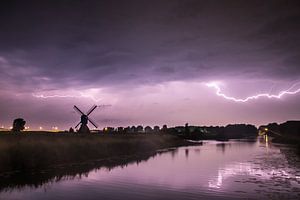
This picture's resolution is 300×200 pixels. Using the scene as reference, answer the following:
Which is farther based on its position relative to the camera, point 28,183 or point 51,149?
point 51,149

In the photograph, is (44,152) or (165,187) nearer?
(165,187)

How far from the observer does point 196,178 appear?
2925 centimetres

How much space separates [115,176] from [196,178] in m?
7.51

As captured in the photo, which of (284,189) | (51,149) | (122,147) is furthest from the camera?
(122,147)

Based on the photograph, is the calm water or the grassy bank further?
the grassy bank

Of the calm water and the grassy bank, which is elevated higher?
the grassy bank

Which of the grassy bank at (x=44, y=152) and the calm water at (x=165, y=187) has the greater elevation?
the grassy bank at (x=44, y=152)

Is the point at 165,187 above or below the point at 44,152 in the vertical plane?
below

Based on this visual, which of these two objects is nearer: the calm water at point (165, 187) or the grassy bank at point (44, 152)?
the calm water at point (165, 187)

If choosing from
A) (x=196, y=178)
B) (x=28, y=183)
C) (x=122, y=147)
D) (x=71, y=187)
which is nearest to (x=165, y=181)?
(x=196, y=178)

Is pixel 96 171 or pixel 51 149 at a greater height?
pixel 51 149

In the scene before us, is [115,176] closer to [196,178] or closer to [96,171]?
[96,171]

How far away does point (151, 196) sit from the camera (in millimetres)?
21047

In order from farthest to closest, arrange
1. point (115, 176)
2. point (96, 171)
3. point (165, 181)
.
Answer: point (96, 171), point (115, 176), point (165, 181)
